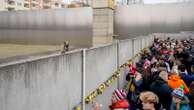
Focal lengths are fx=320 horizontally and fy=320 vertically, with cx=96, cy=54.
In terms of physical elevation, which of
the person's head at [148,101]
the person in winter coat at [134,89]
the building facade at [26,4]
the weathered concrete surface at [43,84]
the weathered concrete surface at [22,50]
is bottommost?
the weathered concrete surface at [22,50]

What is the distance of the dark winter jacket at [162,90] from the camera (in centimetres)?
479

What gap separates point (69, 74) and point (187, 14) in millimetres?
30762

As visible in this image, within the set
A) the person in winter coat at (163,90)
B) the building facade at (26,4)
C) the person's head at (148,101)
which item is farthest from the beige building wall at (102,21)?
the building facade at (26,4)

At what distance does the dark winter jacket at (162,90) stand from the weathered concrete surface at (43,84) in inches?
54.5

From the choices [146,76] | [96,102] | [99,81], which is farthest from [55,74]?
[146,76]

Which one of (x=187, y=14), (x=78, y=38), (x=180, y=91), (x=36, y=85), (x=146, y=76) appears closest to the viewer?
(x=36, y=85)

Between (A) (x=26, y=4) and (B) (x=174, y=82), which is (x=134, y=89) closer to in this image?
(B) (x=174, y=82)

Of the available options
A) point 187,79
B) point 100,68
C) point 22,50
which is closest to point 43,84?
point 100,68

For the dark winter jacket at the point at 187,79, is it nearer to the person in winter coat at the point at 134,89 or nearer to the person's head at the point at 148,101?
the person in winter coat at the point at 134,89

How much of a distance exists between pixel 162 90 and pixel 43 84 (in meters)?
2.40

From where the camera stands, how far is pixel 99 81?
5102 mm

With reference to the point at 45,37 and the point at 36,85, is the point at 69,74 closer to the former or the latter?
the point at 36,85

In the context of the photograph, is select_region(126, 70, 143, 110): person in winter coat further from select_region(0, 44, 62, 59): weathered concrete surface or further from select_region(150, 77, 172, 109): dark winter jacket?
select_region(0, 44, 62, 59): weathered concrete surface

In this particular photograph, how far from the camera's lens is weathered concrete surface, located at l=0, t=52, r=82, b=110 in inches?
90.3
